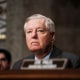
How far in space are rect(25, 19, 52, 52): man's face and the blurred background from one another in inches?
145

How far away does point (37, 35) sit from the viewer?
8.99 ft

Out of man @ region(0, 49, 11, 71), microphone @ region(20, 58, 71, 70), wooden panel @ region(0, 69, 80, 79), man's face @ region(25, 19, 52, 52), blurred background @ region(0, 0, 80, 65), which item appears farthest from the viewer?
blurred background @ region(0, 0, 80, 65)

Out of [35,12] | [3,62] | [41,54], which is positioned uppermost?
[41,54]

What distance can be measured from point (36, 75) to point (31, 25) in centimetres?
80

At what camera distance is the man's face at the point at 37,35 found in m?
2.71

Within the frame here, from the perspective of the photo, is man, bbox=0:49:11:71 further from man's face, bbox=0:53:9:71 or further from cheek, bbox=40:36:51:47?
cheek, bbox=40:36:51:47

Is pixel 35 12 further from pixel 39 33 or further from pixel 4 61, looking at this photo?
pixel 39 33

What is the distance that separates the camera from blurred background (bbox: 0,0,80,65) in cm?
657

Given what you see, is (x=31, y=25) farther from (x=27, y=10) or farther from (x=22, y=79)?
(x=27, y=10)

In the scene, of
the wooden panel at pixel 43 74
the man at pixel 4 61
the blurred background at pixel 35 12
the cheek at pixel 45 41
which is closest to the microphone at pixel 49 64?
the wooden panel at pixel 43 74

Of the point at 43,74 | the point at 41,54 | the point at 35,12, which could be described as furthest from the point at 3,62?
the point at 43,74

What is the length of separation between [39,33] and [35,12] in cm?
380

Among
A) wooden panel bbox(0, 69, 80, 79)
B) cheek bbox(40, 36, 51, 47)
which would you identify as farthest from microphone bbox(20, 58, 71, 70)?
cheek bbox(40, 36, 51, 47)

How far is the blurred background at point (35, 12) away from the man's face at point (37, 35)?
3671 mm
